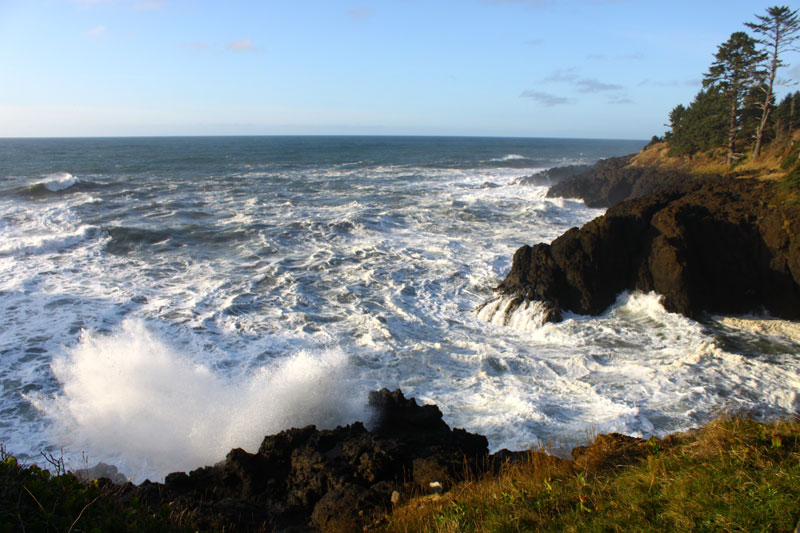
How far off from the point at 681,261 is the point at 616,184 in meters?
22.4

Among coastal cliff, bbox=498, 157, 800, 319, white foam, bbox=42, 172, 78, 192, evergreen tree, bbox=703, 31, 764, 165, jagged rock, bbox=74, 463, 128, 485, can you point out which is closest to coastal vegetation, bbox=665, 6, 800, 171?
evergreen tree, bbox=703, 31, 764, 165

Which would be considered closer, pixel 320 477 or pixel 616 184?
pixel 320 477

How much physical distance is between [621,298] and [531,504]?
11.1 m

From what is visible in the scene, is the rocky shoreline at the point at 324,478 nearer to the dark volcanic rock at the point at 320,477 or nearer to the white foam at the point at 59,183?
the dark volcanic rock at the point at 320,477

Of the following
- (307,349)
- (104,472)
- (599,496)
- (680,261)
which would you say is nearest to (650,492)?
(599,496)

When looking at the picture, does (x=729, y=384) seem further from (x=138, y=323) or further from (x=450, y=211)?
(x=450, y=211)

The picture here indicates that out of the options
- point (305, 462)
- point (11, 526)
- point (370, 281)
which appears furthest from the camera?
point (370, 281)

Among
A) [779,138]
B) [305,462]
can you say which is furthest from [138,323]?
[779,138]

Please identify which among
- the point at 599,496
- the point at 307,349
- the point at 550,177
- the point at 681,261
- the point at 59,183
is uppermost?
the point at 550,177

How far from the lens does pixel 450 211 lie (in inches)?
1155

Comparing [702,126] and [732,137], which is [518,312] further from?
[702,126]

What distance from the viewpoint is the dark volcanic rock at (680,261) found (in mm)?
12984

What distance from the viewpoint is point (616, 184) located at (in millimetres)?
33469

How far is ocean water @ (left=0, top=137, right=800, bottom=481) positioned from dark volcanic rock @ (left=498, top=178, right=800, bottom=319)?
2.34 feet
